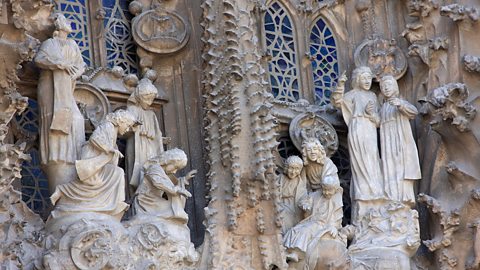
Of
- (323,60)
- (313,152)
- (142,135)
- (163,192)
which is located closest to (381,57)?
(323,60)

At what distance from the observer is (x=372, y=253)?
64.0ft

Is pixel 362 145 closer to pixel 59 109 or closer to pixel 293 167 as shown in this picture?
pixel 293 167

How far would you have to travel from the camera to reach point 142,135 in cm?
Result: 1905

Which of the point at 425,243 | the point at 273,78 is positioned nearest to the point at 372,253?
the point at 425,243

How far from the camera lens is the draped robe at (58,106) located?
18344mm

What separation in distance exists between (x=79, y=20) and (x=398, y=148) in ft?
9.67

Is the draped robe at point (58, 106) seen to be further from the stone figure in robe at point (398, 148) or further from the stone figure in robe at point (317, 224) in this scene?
the stone figure in robe at point (398, 148)

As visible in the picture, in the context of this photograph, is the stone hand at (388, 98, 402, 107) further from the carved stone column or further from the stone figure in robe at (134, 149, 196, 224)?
Result: the stone figure in robe at (134, 149, 196, 224)

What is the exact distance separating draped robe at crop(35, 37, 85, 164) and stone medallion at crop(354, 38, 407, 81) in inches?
127

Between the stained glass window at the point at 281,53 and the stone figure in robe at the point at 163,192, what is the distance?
6.62 ft

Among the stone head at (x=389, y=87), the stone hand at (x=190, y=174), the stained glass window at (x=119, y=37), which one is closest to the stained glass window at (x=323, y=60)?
the stone head at (x=389, y=87)

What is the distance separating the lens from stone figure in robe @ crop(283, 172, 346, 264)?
19.0 meters

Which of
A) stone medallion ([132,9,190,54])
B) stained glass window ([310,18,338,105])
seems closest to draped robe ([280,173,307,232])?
stained glass window ([310,18,338,105])

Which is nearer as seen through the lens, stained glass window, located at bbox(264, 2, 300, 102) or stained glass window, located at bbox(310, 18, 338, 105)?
stained glass window, located at bbox(264, 2, 300, 102)
